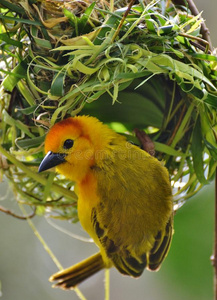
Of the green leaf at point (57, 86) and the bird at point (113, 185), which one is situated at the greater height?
the green leaf at point (57, 86)

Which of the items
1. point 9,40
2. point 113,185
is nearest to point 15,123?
point 9,40

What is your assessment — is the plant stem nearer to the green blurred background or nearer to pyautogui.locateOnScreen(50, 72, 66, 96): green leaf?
pyautogui.locateOnScreen(50, 72, 66, 96): green leaf

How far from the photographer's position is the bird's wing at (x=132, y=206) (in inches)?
65.4

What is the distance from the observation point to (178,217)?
256 cm

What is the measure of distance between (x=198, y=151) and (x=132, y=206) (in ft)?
1.01

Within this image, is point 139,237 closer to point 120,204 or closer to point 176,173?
point 120,204

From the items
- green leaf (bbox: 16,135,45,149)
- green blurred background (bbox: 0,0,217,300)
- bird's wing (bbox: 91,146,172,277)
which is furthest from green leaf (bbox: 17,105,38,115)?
green blurred background (bbox: 0,0,217,300)

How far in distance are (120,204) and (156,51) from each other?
0.51 meters

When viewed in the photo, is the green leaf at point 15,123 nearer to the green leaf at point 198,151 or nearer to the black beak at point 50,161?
the black beak at point 50,161

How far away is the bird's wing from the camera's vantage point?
1662 millimetres

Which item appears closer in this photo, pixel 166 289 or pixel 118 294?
pixel 166 289

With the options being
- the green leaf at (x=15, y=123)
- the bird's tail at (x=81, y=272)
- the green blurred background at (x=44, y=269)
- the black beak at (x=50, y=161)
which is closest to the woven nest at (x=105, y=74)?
the green leaf at (x=15, y=123)

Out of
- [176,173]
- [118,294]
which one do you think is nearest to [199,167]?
[176,173]

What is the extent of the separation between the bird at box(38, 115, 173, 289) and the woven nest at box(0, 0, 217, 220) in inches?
3.7
